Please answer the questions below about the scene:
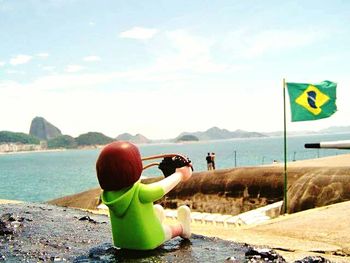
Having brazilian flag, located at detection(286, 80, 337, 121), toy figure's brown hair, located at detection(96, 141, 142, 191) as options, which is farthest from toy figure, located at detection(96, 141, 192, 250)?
brazilian flag, located at detection(286, 80, 337, 121)

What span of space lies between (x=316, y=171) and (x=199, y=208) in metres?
5.73

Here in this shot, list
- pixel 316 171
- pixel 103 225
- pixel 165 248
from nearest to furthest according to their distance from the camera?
pixel 165 248, pixel 103 225, pixel 316 171

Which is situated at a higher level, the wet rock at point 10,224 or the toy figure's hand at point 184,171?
the toy figure's hand at point 184,171

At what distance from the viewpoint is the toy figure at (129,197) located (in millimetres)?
6395

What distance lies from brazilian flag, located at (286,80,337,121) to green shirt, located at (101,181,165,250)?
33.8 feet

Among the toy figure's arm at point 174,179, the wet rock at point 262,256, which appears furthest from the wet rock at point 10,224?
the wet rock at point 262,256

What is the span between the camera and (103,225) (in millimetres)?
10227

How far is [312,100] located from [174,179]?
9936 millimetres

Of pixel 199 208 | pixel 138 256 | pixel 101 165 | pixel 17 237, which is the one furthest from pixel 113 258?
pixel 199 208

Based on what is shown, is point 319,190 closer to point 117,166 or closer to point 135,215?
point 135,215

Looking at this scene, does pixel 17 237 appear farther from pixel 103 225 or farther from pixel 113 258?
pixel 113 258

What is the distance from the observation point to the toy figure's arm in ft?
22.7

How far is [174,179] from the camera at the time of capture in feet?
23.4

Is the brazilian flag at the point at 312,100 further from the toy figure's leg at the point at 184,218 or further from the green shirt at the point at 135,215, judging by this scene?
the green shirt at the point at 135,215
